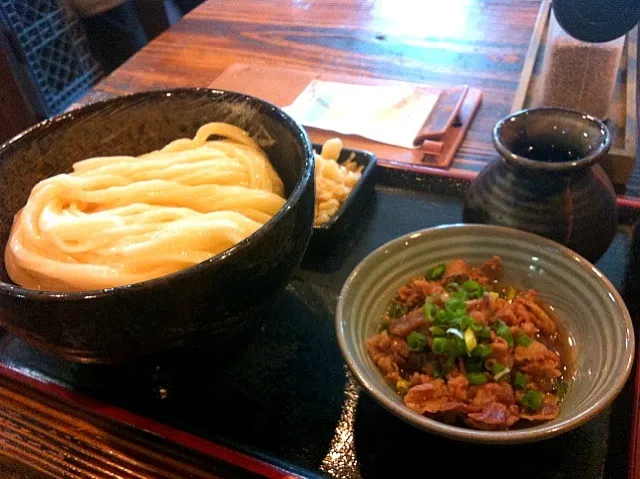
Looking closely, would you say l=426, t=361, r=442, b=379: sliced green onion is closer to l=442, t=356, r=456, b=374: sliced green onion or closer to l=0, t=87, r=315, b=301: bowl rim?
l=442, t=356, r=456, b=374: sliced green onion

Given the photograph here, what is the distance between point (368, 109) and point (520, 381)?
3.43 feet

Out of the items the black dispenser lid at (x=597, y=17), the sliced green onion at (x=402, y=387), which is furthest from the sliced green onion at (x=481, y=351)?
the black dispenser lid at (x=597, y=17)

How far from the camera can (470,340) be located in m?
0.92

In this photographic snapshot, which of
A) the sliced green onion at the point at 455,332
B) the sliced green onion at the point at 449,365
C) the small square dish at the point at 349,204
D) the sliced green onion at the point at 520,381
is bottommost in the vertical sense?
the sliced green onion at the point at 520,381

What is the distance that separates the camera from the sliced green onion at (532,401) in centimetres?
89

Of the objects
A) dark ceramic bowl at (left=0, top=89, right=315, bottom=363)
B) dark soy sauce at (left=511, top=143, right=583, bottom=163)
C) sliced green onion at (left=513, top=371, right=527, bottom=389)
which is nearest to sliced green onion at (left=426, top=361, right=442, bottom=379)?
sliced green onion at (left=513, top=371, right=527, bottom=389)

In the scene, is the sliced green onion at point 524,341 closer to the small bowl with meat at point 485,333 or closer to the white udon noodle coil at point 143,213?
the small bowl with meat at point 485,333

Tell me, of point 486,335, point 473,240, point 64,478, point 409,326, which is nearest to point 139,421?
point 64,478

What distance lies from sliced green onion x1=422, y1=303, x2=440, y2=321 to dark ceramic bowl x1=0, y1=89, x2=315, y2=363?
25 centimetres

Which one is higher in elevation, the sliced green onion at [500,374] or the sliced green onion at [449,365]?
the sliced green onion at [449,365]

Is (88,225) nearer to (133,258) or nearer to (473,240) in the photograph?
(133,258)

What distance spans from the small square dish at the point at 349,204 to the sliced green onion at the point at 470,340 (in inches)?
15.2

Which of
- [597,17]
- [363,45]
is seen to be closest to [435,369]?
[597,17]

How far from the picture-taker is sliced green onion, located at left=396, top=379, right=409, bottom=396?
3.02 feet
